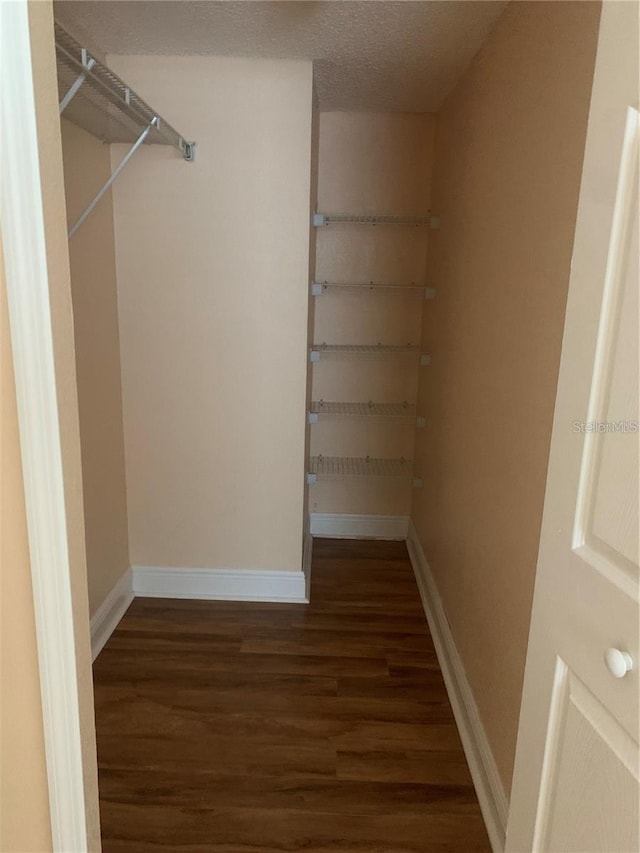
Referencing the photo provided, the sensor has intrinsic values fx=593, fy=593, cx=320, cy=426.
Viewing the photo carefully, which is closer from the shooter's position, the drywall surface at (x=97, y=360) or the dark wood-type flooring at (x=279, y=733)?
the dark wood-type flooring at (x=279, y=733)

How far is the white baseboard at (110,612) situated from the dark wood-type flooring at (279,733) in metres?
0.04

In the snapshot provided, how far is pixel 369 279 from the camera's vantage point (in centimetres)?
318

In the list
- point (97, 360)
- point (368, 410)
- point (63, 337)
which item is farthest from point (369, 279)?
point (63, 337)

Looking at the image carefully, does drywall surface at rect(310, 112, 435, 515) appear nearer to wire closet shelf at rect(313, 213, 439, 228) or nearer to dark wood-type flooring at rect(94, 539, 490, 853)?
wire closet shelf at rect(313, 213, 439, 228)

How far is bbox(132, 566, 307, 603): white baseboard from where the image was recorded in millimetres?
2770

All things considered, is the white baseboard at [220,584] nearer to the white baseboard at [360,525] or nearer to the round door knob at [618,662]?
the white baseboard at [360,525]

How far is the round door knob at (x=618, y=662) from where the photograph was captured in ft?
2.51

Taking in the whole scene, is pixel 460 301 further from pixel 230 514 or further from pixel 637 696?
pixel 637 696

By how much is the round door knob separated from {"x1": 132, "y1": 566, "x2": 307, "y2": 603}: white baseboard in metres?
2.06

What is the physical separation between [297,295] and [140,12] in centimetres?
109

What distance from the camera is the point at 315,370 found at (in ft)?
10.8

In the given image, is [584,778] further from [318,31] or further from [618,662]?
[318,31]

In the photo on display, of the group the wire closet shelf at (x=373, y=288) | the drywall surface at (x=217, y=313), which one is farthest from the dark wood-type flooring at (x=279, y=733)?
the wire closet shelf at (x=373, y=288)

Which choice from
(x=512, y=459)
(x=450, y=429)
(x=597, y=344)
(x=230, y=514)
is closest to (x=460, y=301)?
(x=450, y=429)
